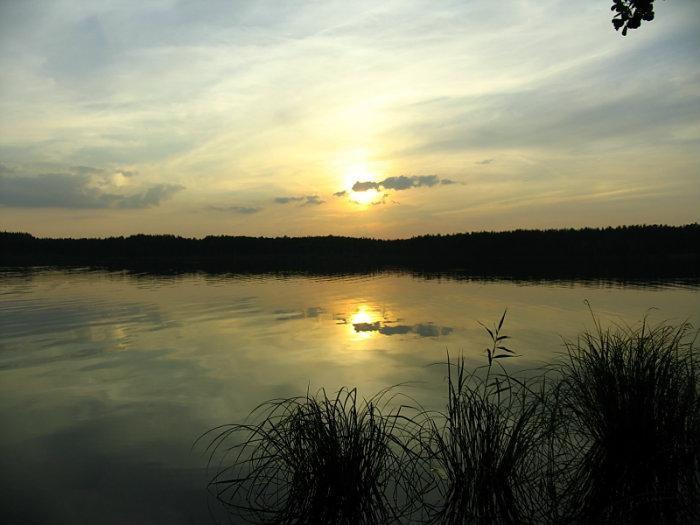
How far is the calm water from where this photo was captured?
7895 millimetres

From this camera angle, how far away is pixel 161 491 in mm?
7598

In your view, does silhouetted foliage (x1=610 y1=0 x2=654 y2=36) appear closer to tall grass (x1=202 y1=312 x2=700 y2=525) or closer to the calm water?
tall grass (x1=202 y1=312 x2=700 y2=525)

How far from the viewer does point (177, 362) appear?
16.4 meters

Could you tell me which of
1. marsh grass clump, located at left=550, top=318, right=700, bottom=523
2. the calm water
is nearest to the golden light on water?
the calm water

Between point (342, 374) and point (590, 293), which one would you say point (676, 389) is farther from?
point (590, 293)

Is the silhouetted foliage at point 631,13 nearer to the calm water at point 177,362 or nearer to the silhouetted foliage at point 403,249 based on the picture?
the calm water at point 177,362

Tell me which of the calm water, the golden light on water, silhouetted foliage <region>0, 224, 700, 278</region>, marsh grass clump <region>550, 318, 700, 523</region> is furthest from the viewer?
silhouetted foliage <region>0, 224, 700, 278</region>

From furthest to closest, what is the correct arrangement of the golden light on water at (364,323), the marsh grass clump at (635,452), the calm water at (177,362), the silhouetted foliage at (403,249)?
the silhouetted foliage at (403,249) → the golden light on water at (364,323) → the calm water at (177,362) → the marsh grass clump at (635,452)

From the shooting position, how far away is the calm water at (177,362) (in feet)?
25.9

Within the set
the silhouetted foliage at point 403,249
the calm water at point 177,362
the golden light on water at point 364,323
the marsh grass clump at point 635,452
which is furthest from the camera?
the silhouetted foliage at point 403,249

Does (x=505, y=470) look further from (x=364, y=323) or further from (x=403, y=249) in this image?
(x=403, y=249)

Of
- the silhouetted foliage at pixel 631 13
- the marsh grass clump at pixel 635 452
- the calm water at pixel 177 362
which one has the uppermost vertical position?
the silhouetted foliage at pixel 631 13

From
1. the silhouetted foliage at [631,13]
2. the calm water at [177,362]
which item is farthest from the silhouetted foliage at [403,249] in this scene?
the silhouetted foliage at [631,13]

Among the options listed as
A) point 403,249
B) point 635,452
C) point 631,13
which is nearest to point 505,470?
point 635,452
